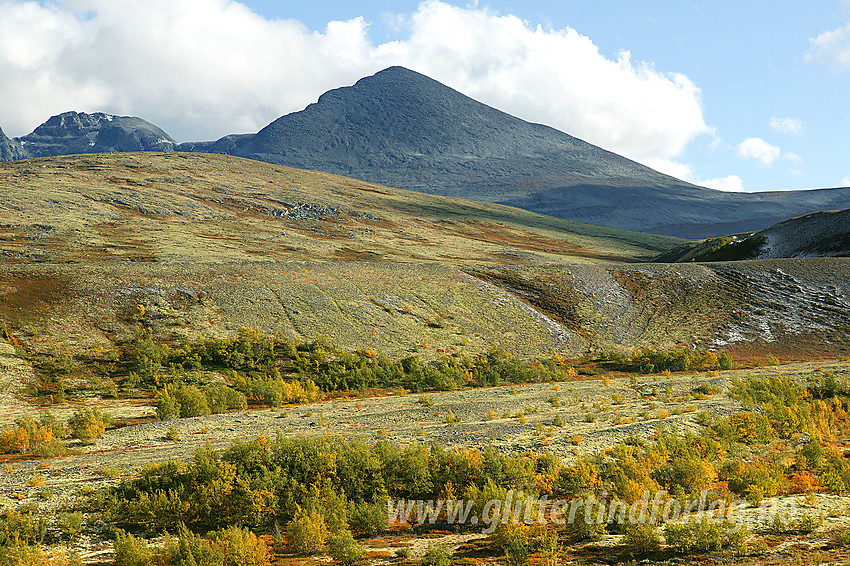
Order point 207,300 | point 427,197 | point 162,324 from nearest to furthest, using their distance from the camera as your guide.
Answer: point 162,324
point 207,300
point 427,197

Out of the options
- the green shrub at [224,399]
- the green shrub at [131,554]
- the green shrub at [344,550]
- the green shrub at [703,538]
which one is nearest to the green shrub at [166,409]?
the green shrub at [224,399]

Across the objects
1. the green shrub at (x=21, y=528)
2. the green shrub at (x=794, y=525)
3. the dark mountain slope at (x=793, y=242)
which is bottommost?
the green shrub at (x=21, y=528)

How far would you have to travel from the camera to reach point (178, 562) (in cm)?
1220

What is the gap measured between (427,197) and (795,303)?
107599 millimetres

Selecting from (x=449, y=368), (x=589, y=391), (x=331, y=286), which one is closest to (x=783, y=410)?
(x=589, y=391)

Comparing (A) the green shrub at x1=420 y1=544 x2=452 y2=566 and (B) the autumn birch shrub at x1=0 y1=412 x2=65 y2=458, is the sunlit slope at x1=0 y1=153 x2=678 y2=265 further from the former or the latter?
(A) the green shrub at x1=420 y1=544 x2=452 y2=566

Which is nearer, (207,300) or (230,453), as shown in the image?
(230,453)

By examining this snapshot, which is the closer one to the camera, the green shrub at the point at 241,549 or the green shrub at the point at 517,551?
the green shrub at the point at 517,551

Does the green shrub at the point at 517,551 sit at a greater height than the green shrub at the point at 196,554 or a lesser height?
greater

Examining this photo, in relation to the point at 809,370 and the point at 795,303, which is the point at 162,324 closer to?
the point at 809,370

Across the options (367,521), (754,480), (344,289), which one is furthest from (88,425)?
(344,289)

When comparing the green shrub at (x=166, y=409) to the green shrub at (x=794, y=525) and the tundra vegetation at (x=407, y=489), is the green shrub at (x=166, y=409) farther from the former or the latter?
the green shrub at (x=794, y=525)

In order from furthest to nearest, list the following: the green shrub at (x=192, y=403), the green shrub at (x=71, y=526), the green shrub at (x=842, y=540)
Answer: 1. the green shrub at (x=192, y=403)
2. the green shrub at (x=71, y=526)
3. the green shrub at (x=842, y=540)

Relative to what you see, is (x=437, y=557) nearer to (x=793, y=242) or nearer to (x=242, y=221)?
(x=793, y=242)
